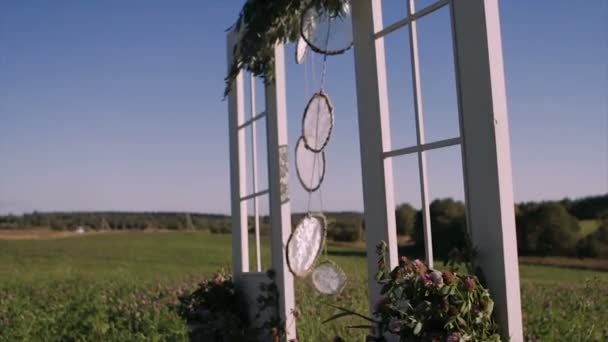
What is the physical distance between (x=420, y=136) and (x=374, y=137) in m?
0.26

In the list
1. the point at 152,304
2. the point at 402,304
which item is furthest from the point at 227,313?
the point at 152,304

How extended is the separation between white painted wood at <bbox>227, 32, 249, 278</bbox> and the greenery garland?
434 mm

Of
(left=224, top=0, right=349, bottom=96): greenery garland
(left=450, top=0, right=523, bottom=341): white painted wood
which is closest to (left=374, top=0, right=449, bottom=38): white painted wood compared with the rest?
(left=450, top=0, right=523, bottom=341): white painted wood

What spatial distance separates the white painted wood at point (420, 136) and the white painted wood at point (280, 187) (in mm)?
1136

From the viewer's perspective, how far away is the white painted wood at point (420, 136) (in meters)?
2.02

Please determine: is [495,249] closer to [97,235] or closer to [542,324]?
[542,324]

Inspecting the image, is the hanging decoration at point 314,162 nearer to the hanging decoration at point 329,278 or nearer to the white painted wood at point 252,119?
the hanging decoration at point 329,278

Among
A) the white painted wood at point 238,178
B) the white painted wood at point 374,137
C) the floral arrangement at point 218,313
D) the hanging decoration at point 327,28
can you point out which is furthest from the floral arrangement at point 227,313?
the hanging decoration at point 327,28

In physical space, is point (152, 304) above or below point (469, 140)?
below

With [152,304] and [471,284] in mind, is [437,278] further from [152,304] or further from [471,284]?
[152,304]

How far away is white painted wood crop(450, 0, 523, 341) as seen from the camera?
174 centimetres

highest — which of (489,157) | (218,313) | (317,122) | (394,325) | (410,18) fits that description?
(410,18)

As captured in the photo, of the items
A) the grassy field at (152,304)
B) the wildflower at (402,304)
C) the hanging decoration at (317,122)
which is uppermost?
the hanging decoration at (317,122)

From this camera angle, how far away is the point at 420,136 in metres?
2.06
